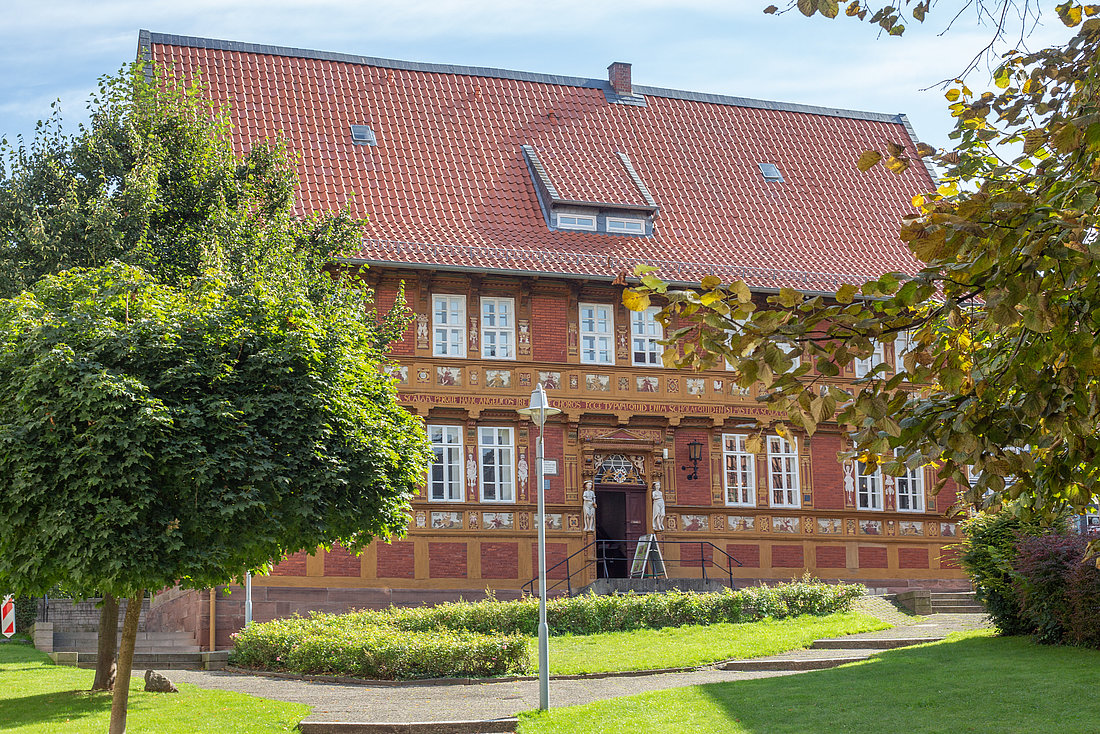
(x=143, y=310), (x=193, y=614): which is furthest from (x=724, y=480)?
(x=143, y=310)

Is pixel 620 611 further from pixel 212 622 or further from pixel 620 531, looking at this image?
pixel 212 622

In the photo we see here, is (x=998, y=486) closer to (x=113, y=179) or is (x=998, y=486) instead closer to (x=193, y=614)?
(x=113, y=179)

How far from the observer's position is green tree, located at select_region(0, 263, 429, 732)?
1188cm

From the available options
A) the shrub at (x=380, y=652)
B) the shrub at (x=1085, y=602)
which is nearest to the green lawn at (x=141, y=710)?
the shrub at (x=380, y=652)

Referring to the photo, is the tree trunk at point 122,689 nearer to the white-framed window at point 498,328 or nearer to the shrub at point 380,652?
the shrub at point 380,652

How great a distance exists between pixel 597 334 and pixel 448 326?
3.42m

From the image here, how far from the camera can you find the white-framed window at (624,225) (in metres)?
30.0

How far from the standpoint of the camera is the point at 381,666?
1892cm

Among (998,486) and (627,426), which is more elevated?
(627,426)

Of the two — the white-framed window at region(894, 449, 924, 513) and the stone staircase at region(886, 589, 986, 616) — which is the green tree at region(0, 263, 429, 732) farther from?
the white-framed window at region(894, 449, 924, 513)

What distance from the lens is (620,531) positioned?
2997 centimetres

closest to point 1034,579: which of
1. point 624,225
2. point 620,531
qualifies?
point 620,531

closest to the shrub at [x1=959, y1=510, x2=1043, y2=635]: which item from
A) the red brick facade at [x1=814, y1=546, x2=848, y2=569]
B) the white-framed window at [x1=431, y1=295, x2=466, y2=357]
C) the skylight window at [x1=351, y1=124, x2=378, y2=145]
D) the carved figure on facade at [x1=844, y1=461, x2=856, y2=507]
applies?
the red brick facade at [x1=814, y1=546, x2=848, y2=569]

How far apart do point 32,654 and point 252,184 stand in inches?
397
